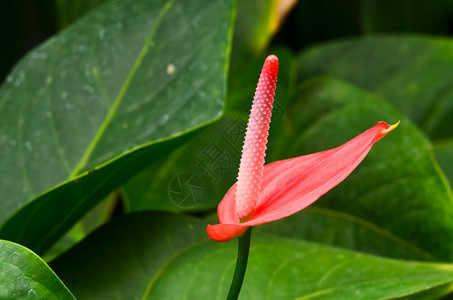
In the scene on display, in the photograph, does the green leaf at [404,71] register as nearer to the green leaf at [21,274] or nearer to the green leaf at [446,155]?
the green leaf at [446,155]

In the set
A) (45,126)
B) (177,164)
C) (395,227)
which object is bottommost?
(395,227)

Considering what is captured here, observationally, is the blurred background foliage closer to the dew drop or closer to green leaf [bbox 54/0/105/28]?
green leaf [bbox 54/0/105/28]

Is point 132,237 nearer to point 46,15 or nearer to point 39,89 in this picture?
point 39,89

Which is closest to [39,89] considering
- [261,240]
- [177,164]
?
[177,164]

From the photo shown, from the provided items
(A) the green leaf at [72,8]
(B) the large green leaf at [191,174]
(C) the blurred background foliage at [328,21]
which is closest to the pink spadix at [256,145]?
(B) the large green leaf at [191,174]

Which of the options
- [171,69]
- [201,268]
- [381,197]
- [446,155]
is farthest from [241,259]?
[446,155]

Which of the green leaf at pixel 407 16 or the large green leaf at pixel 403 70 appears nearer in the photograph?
the large green leaf at pixel 403 70
